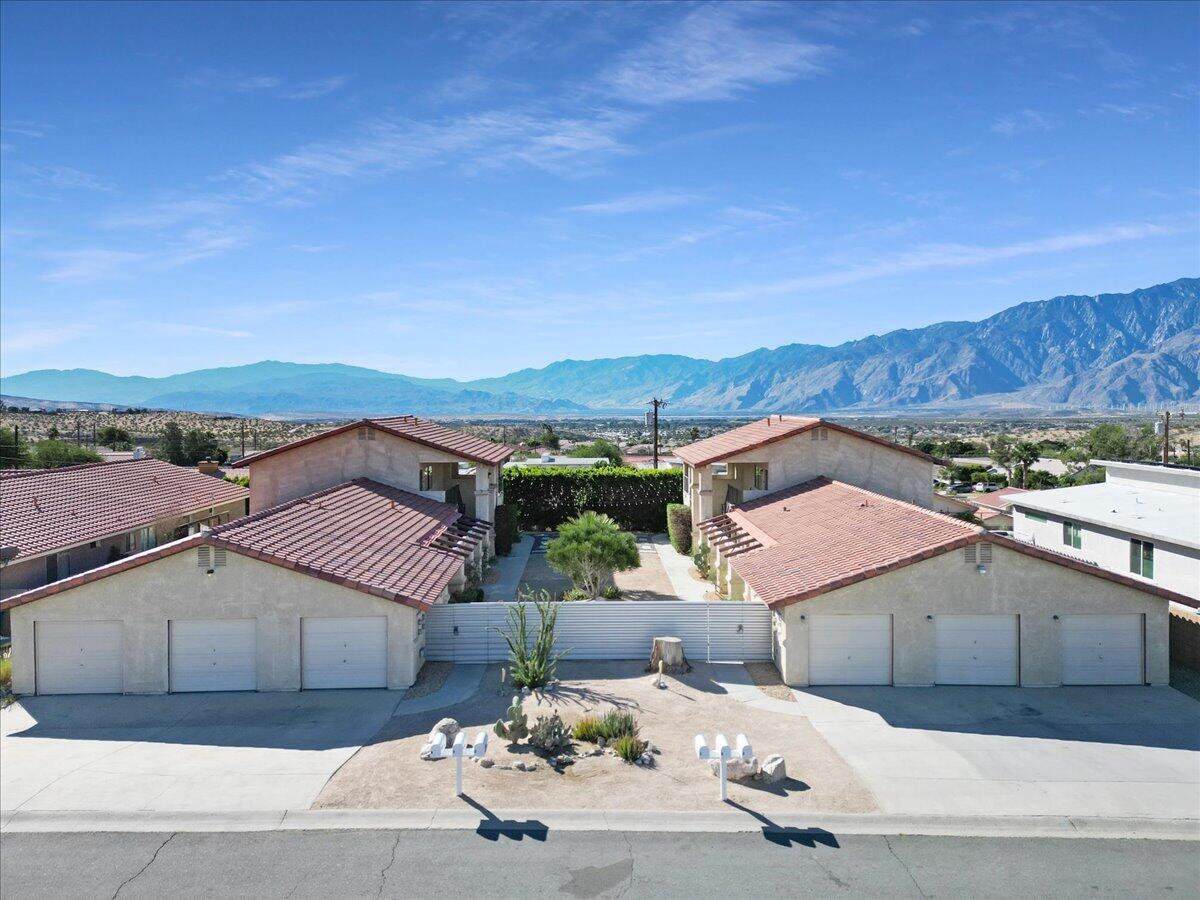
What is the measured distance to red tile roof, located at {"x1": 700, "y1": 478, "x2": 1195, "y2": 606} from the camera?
717 inches

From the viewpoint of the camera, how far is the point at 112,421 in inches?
4451

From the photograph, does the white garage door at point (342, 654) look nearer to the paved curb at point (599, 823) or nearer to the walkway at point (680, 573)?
the paved curb at point (599, 823)

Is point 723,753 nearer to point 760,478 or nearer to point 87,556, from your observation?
point 760,478

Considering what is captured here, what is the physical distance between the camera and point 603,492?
4166 cm

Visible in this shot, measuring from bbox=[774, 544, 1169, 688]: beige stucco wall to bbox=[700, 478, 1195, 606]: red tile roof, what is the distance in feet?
0.90

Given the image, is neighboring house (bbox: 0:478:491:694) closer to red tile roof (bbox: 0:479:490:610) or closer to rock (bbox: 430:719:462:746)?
red tile roof (bbox: 0:479:490:610)

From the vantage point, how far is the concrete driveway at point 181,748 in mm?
12961

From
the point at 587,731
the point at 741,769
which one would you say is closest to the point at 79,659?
the point at 587,731

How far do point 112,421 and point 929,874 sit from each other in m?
124

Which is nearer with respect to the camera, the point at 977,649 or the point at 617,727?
the point at 617,727

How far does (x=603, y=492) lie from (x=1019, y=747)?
2786 cm

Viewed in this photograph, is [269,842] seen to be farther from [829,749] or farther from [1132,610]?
[1132,610]

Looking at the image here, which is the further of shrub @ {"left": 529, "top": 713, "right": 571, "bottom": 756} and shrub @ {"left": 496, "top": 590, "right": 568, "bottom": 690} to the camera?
shrub @ {"left": 496, "top": 590, "right": 568, "bottom": 690}

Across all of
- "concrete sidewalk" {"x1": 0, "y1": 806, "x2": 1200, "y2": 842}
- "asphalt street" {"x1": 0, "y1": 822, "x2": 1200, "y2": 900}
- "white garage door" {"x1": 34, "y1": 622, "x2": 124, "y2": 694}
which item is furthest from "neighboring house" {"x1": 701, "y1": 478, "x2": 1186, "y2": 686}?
"white garage door" {"x1": 34, "y1": 622, "x2": 124, "y2": 694}
